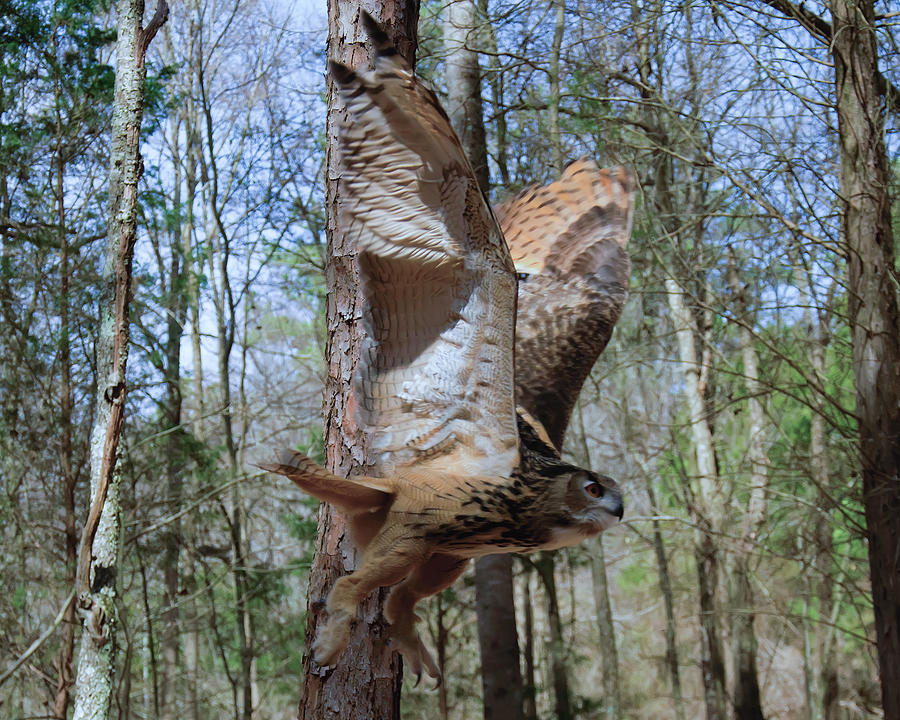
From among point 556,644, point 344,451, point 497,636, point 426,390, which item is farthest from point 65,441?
point 556,644

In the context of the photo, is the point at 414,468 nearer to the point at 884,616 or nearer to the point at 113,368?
the point at 113,368

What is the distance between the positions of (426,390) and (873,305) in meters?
3.16

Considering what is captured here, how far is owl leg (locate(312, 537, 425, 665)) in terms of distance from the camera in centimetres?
241

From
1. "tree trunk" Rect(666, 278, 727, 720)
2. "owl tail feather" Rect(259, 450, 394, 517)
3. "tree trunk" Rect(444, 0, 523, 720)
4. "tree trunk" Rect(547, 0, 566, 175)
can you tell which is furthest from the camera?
"tree trunk" Rect(666, 278, 727, 720)

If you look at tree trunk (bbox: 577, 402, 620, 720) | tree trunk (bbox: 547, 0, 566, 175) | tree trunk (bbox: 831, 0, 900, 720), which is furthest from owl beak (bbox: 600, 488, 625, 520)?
tree trunk (bbox: 577, 402, 620, 720)

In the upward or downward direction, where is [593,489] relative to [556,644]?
upward

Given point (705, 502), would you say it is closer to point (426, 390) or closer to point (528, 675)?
point (528, 675)

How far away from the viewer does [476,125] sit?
6711mm

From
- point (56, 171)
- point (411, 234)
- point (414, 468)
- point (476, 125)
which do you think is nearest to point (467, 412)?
point (414, 468)

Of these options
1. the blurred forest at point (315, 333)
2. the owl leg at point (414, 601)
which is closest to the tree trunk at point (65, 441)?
the blurred forest at point (315, 333)

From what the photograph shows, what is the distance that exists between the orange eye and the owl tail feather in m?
0.56

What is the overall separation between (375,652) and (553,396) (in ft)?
4.20

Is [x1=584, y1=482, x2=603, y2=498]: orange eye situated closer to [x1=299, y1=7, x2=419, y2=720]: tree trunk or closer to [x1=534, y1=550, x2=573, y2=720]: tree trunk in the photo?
[x1=299, y1=7, x2=419, y2=720]: tree trunk

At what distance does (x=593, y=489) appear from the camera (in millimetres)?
2436
